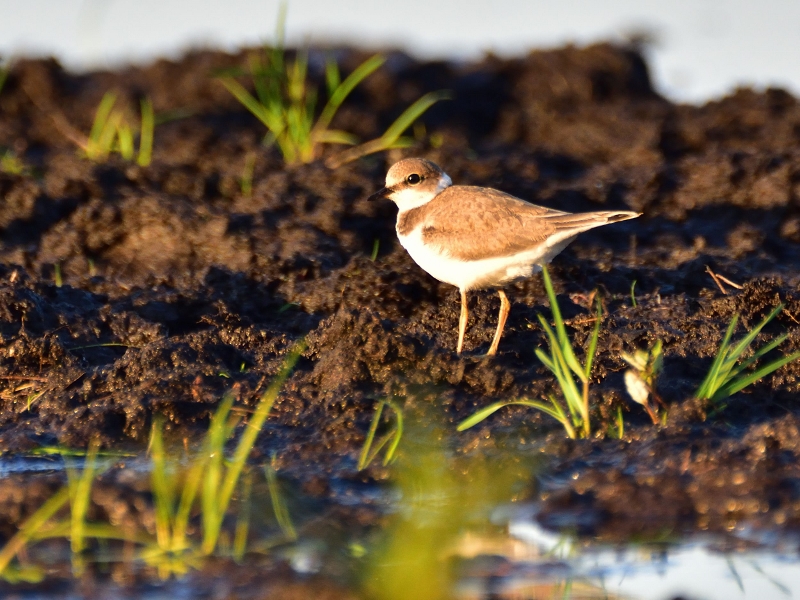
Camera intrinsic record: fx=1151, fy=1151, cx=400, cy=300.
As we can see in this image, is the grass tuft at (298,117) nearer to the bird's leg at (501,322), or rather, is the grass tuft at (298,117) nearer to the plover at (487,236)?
the plover at (487,236)

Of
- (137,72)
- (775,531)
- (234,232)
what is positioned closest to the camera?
(775,531)

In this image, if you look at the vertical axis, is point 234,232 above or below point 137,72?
below

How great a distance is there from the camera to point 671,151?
31.0ft

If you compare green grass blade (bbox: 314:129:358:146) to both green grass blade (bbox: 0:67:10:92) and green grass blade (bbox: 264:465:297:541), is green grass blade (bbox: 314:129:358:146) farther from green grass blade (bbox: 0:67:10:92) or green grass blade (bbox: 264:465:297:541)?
green grass blade (bbox: 264:465:297:541)

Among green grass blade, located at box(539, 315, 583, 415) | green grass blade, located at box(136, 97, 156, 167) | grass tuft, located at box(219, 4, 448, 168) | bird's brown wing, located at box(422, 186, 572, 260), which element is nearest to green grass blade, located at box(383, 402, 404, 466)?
green grass blade, located at box(539, 315, 583, 415)

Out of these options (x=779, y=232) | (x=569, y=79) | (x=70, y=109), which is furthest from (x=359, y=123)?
(x=779, y=232)

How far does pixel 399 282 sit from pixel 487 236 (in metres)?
1.03

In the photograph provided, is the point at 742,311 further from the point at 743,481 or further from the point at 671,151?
the point at 671,151

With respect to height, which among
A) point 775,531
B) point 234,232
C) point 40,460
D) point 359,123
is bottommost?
point 40,460

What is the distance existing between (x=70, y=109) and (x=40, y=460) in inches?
257

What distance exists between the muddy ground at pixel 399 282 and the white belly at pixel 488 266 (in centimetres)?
32

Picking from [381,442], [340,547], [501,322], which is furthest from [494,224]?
[340,547]

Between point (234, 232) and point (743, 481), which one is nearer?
point (743, 481)

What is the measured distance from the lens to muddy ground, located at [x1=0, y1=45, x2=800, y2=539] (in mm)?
4805
